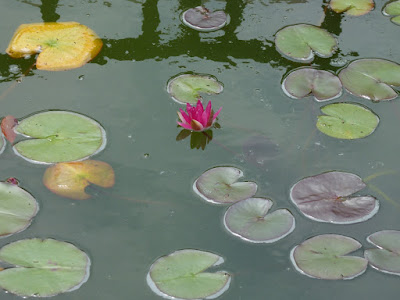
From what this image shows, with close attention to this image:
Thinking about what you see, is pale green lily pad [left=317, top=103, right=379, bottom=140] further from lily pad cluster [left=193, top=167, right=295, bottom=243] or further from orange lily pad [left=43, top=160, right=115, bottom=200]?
orange lily pad [left=43, top=160, right=115, bottom=200]

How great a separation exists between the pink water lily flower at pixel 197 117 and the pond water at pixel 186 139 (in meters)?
0.07

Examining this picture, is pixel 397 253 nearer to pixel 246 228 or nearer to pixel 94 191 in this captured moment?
pixel 246 228

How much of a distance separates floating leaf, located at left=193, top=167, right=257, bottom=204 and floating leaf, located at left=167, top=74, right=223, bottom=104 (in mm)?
491

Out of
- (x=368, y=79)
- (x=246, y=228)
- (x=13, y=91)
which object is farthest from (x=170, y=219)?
(x=368, y=79)

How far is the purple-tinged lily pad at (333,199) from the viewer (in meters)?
2.50

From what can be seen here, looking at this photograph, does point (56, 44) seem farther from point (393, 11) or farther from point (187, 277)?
point (393, 11)

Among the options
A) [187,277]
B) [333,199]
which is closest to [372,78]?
[333,199]

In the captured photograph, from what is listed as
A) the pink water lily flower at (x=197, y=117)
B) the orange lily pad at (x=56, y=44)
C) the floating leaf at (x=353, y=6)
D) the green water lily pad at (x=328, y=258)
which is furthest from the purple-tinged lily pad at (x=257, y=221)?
the floating leaf at (x=353, y=6)

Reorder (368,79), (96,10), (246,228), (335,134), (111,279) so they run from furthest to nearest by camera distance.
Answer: (96,10) < (368,79) < (335,134) < (246,228) < (111,279)

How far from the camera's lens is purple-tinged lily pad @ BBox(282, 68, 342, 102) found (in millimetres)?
3058

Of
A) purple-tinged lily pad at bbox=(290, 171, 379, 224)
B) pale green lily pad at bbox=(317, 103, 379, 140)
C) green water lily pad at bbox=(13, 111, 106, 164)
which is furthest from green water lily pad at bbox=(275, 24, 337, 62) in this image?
green water lily pad at bbox=(13, 111, 106, 164)

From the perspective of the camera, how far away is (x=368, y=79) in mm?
3152

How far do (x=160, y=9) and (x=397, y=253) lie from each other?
77.7 inches

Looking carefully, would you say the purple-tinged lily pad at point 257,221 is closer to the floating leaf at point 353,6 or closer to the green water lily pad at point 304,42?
the green water lily pad at point 304,42
